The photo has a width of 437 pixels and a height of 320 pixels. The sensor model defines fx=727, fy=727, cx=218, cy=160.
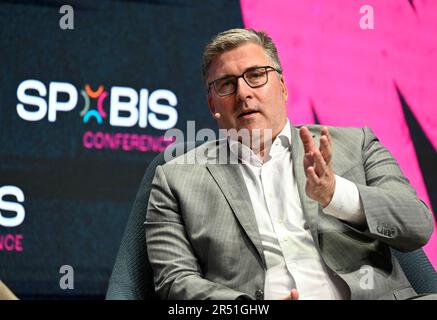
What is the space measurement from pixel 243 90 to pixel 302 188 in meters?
0.38

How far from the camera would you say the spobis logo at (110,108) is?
3457 millimetres

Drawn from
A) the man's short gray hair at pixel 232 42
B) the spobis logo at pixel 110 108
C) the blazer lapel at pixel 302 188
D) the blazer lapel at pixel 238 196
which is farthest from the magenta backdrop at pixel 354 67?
the blazer lapel at pixel 238 196

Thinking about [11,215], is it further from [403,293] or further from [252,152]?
[403,293]

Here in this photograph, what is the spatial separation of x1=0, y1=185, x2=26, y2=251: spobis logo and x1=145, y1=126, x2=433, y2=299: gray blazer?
1.25 m

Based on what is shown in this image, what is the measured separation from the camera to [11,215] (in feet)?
11.1

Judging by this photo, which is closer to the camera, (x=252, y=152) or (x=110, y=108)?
(x=252, y=152)

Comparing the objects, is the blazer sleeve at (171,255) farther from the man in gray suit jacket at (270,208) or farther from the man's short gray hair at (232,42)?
the man's short gray hair at (232,42)

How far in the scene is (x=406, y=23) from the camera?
3.86 m

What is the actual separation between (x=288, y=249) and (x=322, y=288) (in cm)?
16

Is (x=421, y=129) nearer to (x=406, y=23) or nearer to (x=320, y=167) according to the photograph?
(x=406, y=23)

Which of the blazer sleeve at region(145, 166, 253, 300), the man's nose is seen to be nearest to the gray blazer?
the blazer sleeve at region(145, 166, 253, 300)

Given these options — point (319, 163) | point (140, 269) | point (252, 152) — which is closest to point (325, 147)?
point (319, 163)

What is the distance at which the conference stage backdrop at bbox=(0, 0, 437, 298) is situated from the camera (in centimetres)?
344
